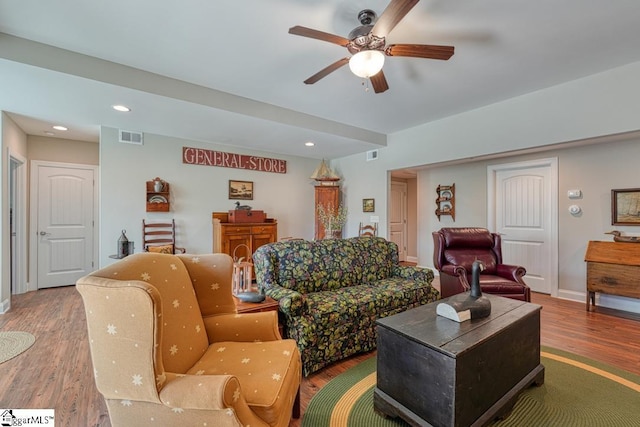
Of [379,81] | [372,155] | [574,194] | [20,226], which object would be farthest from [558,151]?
[20,226]

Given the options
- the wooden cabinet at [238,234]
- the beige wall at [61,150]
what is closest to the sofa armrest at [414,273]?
the wooden cabinet at [238,234]

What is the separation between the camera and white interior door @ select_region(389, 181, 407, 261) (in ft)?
23.3

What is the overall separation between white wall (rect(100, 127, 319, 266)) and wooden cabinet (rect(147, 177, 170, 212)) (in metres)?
0.08

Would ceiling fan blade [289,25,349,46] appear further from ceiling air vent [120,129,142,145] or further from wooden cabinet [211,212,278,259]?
ceiling air vent [120,129,142,145]

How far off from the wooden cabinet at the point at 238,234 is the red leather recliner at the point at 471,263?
2.65m

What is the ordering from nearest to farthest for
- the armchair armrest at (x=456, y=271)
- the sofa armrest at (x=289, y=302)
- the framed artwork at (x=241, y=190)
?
the sofa armrest at (x=289, y=302) → the armchair armrest at (x=456, y=271) → the framed artwork at (x=241, y=190)

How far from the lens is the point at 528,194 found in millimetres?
4395

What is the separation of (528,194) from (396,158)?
204cm

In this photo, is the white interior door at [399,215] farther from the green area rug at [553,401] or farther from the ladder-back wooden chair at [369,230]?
the green area rug at [553,401]

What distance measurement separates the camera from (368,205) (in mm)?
5434

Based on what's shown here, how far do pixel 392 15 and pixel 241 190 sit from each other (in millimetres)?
3954

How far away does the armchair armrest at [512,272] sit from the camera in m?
3.22

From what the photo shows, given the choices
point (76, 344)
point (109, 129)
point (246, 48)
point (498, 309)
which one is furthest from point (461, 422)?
point (109, 129)

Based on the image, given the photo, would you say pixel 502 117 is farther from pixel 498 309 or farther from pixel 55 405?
pixel 55 405
